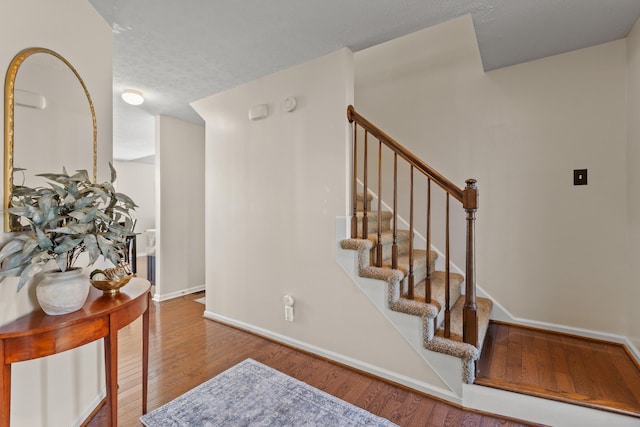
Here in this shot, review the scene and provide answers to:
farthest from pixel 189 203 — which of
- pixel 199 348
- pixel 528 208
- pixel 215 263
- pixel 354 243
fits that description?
pixel 528 208

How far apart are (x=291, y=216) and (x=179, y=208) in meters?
2.21

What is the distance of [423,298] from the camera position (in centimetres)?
198

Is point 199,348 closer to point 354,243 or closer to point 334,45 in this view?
point 354,243

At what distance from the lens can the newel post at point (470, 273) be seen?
5.60 ft

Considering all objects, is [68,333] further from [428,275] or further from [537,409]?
[537,409]

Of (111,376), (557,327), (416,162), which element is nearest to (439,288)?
(416,162)

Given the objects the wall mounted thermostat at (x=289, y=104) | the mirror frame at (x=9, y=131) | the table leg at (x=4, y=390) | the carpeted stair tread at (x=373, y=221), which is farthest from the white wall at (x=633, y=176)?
the mirror frame at (x=9, y=131)

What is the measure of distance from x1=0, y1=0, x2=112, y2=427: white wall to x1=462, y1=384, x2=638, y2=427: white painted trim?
2.16 m

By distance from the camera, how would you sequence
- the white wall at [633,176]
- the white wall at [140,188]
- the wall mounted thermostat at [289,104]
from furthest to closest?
1. the white wall at [140,188]
2. the wall mounted thermostat at [289,104]
3. the white wall at [633,176]

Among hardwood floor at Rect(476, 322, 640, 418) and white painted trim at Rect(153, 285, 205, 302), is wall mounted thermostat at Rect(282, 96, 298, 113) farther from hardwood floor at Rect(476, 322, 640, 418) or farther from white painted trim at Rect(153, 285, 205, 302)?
white painted trim at Rect(153, 285, 205, 302)

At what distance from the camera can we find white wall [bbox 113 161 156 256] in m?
7.14

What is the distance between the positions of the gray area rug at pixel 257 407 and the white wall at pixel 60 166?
1.33 ft

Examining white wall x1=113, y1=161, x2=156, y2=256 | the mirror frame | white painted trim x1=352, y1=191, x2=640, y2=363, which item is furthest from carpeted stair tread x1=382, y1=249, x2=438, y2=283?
white wall x1=113, y1=161, x2=156, y2=256

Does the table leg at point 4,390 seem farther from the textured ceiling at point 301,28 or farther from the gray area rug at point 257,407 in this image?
the textured ceiling at point 301,28
